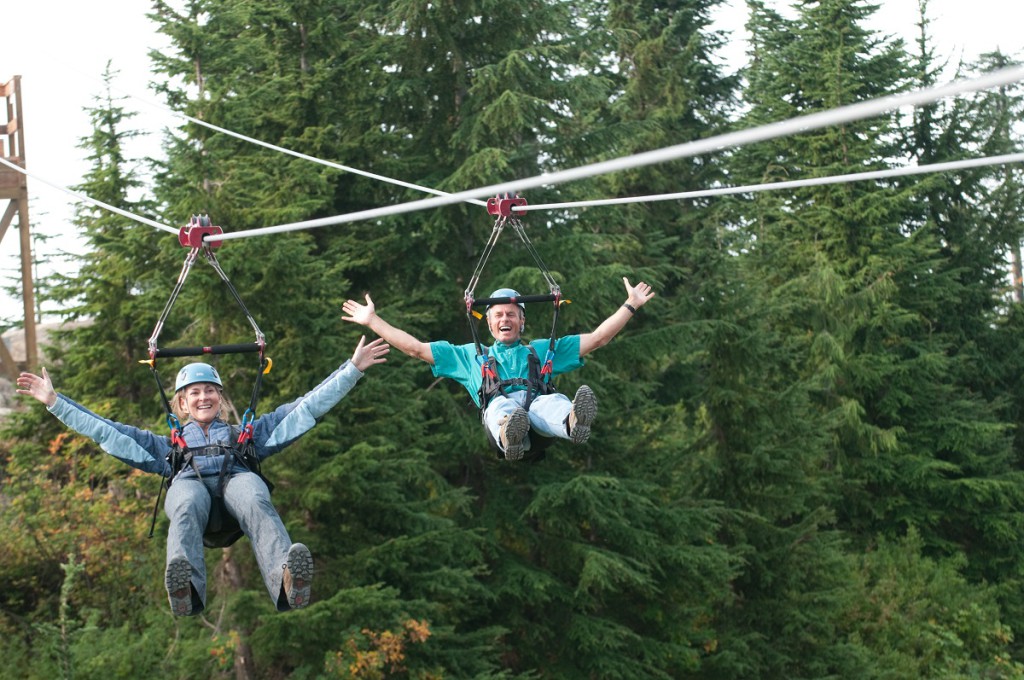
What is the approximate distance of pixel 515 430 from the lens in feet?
20.5

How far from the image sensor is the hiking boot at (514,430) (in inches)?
246

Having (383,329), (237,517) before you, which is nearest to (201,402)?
(237,517)

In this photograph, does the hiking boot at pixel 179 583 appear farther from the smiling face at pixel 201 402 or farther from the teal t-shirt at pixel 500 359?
the teal t-shirt at pixel 500 359

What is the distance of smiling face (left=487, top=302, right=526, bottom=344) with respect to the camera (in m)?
6.98

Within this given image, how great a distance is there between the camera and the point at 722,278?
17891mm

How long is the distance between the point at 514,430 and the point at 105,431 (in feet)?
6.58

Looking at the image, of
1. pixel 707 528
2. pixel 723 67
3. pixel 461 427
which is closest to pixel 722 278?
pixel 707 528

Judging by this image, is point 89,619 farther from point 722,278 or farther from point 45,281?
point 722,278

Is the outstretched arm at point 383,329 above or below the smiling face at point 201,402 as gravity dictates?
above

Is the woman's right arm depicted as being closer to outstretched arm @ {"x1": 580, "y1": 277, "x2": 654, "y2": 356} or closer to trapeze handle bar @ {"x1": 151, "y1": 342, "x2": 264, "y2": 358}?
trapeze handle bar @ {"x1": 151, "y1": 342, "x2": 264, "y2": 358}

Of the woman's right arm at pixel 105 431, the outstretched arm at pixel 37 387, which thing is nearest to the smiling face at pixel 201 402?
the woman's right arm at pixel 105 431

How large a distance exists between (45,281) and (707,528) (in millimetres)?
9348

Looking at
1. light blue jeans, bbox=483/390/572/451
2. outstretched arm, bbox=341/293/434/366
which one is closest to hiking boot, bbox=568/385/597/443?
light blue jeans, bbox=483/390/572/451

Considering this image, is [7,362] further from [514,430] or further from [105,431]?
[514,430]
